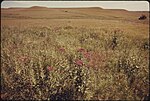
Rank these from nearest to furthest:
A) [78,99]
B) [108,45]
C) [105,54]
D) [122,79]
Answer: [78,99]
[122,79]
[105,54]
[108,45]

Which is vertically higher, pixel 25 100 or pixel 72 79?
pixel 72 79

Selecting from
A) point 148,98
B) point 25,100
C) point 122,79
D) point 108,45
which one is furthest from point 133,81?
point 108,45

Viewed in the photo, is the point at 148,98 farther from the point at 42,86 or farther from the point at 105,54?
the point at 105,54

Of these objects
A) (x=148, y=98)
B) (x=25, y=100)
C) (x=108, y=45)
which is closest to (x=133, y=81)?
(x=148, y=98)

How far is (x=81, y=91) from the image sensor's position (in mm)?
6578

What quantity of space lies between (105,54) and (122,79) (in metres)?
3.23

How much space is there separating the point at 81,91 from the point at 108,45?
6.54m

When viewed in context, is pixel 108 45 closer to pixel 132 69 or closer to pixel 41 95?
pixel 132 69

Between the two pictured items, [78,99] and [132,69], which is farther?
[132,69]

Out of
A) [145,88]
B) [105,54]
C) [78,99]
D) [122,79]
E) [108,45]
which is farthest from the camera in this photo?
[108,45]

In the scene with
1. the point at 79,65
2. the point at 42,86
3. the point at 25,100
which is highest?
the point at 79,65

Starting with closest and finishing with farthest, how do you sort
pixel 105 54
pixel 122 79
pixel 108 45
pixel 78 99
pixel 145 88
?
pixel 78 99 < pixel 145 88 < pixel 122 79 < pixel 105 54 < pixel 108 45

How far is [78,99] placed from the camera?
6.58m

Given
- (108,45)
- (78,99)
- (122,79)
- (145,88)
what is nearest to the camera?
(78,99)
